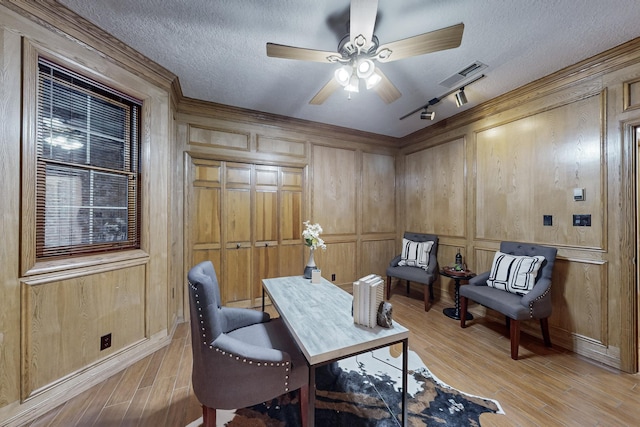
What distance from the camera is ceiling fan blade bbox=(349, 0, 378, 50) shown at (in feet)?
4.38

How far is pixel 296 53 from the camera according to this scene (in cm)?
169

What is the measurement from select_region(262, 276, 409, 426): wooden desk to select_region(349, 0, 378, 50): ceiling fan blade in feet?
5.95

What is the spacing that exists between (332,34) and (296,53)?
0.42 m

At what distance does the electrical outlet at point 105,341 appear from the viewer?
198 cm

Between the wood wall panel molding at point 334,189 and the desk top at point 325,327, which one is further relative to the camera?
the wood wall panel molding at point 334,189

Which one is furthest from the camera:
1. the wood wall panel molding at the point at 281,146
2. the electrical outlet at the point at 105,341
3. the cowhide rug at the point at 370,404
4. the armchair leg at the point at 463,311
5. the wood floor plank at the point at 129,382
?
the wood wall panel molding at the point at 281,146

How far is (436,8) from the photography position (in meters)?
1.65

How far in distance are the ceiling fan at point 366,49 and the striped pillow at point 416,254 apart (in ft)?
8.11

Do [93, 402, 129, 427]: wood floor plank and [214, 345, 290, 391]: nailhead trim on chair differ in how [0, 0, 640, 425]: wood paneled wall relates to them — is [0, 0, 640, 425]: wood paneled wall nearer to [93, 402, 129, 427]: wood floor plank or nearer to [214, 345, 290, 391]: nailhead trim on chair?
[93, 402, 129, 427]: wood floor plank

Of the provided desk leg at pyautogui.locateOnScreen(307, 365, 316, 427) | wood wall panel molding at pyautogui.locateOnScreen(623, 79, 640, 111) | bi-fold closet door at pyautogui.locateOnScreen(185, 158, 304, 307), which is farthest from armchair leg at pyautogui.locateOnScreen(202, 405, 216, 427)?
wood wall panel molding at pyautogui.locateOnScreen(623, 79, 640, 111)

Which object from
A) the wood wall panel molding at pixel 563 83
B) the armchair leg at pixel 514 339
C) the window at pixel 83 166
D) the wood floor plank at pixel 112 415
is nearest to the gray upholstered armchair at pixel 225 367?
the wood floor plank at pixel 112 415

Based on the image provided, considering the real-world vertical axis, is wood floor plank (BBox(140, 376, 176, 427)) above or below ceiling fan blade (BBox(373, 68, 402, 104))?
below

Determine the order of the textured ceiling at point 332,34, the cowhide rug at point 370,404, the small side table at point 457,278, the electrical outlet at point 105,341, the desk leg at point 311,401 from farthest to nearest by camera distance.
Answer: the small side table at point 457,278 → the electrical outlet at point 105,341 → the textured ceiling at point 332,34 → the cowhide rug at point 370,404 → the desk leg at point 311,401

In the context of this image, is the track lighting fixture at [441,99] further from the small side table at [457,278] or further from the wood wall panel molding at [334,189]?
the small side table at [457,278]
